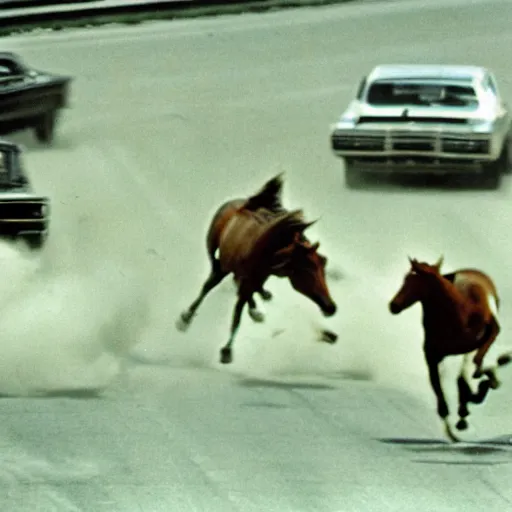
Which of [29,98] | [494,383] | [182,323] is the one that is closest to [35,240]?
[29,98]

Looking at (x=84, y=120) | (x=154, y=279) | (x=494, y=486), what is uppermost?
(x=84, y=120)

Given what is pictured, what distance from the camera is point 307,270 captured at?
1565 cm

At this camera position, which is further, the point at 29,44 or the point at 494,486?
the point at 29,44

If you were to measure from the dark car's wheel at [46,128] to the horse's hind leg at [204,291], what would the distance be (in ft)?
4.51

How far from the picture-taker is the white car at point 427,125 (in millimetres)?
15461

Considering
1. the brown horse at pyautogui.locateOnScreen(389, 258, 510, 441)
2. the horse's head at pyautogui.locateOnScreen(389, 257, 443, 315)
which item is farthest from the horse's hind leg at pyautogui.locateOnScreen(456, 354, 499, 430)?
the horse's head at pyautogui.locateOnScreen(389, 257, 443, 315)

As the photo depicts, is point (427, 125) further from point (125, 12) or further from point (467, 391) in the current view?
point (125, 12)

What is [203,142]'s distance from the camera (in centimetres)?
1603

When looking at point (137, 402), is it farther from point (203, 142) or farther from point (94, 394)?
point (203, 142)

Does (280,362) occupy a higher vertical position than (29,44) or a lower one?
lower

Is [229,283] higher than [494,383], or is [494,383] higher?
[229,283]

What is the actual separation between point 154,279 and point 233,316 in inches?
22.9

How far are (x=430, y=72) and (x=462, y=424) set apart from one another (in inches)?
92.0

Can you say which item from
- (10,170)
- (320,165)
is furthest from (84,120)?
(320,165)
